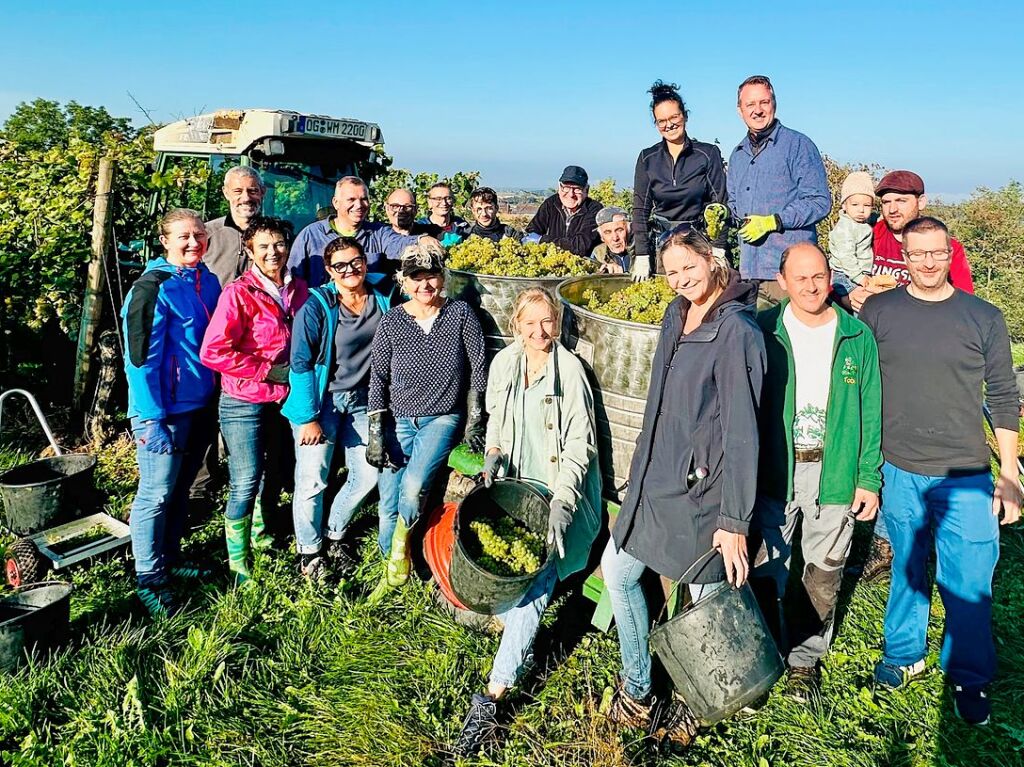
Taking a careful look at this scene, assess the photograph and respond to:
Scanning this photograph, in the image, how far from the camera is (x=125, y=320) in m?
3.58

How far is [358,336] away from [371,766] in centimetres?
220

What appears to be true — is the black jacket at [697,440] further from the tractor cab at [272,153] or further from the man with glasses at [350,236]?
the tractor cab at [272,153]

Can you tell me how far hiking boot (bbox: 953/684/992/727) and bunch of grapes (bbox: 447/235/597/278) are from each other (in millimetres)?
2881

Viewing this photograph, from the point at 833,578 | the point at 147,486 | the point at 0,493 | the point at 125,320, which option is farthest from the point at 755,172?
the point at 0,493

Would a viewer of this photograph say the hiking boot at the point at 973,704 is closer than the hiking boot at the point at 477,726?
No

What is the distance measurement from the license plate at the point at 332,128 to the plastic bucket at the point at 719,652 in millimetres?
6468

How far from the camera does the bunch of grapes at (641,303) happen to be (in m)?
3.34

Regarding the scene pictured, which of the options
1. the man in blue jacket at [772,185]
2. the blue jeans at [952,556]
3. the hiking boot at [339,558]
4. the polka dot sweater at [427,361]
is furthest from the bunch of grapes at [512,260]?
the blue jeans at [952,556]

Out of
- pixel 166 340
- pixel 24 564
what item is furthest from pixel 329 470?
pixel 24 564

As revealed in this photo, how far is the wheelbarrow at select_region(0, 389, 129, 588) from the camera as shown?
13.6 feet

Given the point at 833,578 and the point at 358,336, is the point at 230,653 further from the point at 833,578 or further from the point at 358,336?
the point at 833,578

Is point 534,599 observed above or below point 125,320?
below

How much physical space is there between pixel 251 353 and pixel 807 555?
3.11m

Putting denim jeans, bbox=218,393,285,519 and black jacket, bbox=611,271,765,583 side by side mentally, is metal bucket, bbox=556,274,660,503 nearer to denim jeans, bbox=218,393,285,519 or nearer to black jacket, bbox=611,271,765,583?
black jacket, bbox=611,271,765,583
